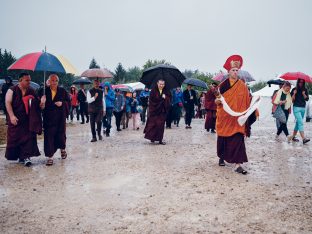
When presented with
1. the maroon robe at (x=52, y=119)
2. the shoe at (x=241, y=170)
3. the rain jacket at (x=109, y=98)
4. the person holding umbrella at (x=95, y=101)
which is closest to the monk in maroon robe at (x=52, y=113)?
the maroon robe at (x=52, y=119)

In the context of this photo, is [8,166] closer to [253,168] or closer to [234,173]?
[234,173]

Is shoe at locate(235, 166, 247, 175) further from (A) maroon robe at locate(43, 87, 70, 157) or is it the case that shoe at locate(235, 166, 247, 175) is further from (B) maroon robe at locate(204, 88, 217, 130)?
(B) maroon robe at locate(204, 88, 217, 130)

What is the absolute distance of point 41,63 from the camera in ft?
22.6

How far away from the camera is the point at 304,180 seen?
612 cm

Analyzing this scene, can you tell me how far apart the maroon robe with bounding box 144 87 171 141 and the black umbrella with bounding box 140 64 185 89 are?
0.53 meters

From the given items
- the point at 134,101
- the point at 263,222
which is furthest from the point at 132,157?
the point at 134,101

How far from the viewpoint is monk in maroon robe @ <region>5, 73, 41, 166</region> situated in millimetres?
7051

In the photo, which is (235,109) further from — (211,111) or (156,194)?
(211,111)

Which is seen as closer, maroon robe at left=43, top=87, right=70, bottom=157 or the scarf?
maroon robe at left=43, top=87, right=70, bottom=157

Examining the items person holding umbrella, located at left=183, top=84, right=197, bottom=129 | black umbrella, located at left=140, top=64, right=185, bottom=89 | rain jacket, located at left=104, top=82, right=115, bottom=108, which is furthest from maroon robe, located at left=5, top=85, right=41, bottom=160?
person holding umbrella, located at left=183, top=84, right=197, bottom=129

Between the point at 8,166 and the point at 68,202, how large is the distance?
2949mm

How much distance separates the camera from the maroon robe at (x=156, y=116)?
10250 mm

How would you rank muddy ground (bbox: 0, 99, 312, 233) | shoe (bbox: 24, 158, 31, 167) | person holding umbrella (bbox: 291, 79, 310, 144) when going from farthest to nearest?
person holding umbrella (bbox: 291, 79, 310, 144)
shoe (bbox: 24, 158, 31, 167)
muddy ground (bbox: 0, 99, 312, 233)

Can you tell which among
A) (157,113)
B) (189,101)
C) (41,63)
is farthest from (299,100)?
(41,63)
